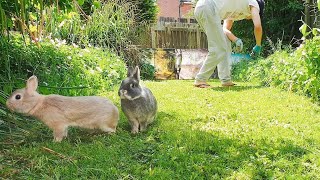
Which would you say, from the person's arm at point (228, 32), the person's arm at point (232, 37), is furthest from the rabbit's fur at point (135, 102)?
the person's arm at point (228, 32)

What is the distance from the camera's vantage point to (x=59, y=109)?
2791 mm

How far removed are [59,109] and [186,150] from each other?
0.98 metres

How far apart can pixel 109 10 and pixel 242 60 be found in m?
3.56

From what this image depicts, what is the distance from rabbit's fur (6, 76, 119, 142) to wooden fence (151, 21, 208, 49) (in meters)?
7.96

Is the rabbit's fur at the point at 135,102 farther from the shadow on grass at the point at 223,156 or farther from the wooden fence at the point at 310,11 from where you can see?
the wooden fence at the point at 310,11

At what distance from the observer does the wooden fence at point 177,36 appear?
11055 mm

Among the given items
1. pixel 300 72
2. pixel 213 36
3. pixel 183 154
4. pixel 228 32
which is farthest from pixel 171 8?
pixel 183 154

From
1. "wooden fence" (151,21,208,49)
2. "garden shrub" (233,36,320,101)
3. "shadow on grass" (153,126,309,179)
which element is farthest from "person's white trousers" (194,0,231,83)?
"wooden fence" (151,21,208,49)

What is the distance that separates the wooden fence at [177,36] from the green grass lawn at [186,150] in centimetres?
737

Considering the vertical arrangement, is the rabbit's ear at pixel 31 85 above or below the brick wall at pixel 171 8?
below

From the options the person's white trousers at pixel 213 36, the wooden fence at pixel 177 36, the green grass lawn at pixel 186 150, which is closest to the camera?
the green grass lawn at pixel 186 150

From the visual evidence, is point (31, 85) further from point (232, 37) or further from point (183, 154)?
point (232, 37)

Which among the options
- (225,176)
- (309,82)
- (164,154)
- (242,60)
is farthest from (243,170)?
(242,60)

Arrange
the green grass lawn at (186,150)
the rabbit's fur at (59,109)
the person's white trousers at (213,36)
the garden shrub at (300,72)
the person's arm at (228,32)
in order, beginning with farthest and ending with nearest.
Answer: the person's arm at (228,32)
the person's white trousers at (213,36)
the garden shrub at (300,72)
the rabbit's fur at (59,109)
the green grass lawn at (186,150)
